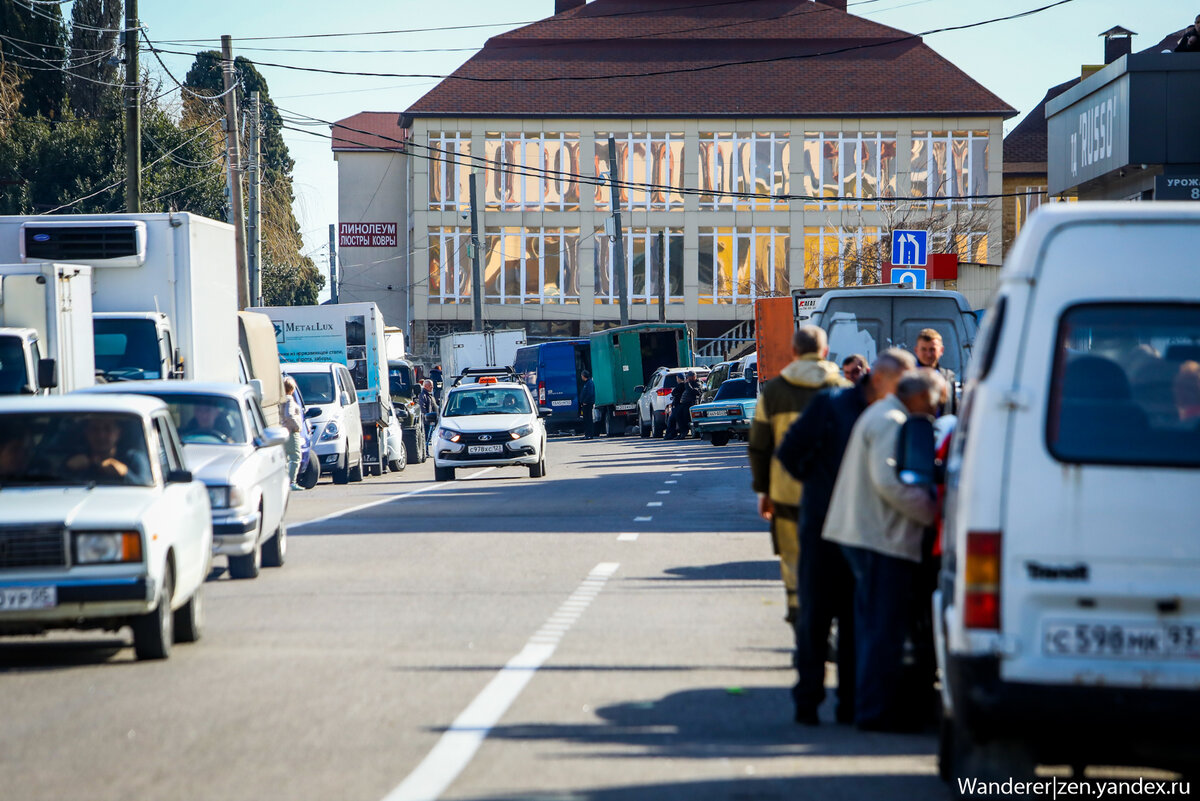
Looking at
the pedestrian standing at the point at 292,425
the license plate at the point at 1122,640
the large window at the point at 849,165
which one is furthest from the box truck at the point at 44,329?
the large window at the point at 849,165

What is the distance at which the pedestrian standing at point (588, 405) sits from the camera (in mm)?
51688

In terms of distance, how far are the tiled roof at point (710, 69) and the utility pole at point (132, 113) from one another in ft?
137

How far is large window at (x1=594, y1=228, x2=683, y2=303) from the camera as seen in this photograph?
7244 centimetres

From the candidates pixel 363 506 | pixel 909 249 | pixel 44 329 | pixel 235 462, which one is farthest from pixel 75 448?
pixel 909 249

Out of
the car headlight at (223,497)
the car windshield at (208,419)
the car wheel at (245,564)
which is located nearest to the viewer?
the car headlight at (223,497)

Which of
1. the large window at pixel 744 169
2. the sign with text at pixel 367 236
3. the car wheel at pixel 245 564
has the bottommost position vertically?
the car wheel at pixel 245 564

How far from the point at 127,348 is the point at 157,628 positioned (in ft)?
32.0

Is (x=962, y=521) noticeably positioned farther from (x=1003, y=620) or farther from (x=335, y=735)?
(x=335, y=735)

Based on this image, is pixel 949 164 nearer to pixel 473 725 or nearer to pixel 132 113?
pixel 132 113

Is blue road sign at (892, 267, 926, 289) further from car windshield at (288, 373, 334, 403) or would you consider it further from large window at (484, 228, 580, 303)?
large window at (484, 228, 580, 303)

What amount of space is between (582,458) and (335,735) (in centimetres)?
2834

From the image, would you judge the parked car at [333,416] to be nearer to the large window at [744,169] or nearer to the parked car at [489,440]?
the parked car at [489,440]

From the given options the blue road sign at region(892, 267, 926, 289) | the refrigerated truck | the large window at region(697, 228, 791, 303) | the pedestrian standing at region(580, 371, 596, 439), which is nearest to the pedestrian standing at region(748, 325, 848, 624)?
the blue road sign at region(892, 267, 926, 289)

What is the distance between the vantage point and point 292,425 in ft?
78.6
